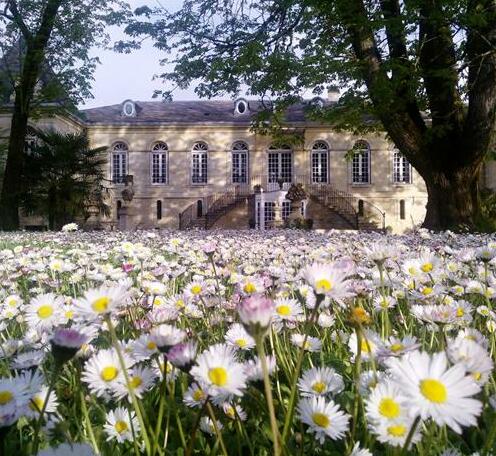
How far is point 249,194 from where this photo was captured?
1248 inches

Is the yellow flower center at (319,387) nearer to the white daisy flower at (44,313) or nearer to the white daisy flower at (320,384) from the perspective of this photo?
the white daisy flower at (320,384)

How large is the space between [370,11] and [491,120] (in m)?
3.54

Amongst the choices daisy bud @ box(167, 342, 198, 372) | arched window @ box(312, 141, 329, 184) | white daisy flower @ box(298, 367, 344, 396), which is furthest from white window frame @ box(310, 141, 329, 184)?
daisy bud @ box(167, 342, 198, 372)

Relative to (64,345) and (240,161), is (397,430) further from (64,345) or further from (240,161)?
(240,161)

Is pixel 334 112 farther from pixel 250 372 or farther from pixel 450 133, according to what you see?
pixel 250 372

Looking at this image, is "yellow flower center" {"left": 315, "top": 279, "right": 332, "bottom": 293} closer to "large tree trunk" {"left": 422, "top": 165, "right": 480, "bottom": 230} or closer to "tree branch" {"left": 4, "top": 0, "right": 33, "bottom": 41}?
"large tree trunk" {"left": 422, "top": 165, "right": 480, "bottom": 230}

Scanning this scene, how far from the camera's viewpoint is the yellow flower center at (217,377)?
0.83 metres

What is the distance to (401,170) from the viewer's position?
33719mm

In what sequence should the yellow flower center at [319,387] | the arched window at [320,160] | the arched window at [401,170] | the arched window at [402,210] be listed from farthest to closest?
the arched window at [401,170], the arched window at [320,160], the arched window at [402,210], the yellow flower center at [319,387]

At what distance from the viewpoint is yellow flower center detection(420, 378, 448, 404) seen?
2.03 feet

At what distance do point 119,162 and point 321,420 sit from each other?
3474cm

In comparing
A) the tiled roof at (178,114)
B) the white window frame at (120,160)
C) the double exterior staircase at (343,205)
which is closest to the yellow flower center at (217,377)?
the double exterior staircase at (343,205)

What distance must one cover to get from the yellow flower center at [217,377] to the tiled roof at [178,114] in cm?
3244

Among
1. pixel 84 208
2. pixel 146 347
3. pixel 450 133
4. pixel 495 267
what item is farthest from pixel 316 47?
pixel 84 208
